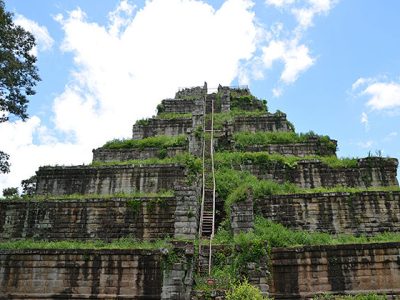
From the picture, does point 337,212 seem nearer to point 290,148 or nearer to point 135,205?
point 290,148

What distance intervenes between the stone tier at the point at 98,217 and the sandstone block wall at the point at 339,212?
308cm

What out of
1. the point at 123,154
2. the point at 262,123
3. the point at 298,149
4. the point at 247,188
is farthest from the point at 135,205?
the point at 262,123

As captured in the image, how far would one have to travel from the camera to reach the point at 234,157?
18.8 meters

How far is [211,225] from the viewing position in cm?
1463

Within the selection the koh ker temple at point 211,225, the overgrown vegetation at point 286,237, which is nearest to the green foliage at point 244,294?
the koh ker temple at point 211,225

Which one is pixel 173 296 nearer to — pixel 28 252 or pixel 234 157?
pixel 28 252

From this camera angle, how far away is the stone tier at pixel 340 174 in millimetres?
17625

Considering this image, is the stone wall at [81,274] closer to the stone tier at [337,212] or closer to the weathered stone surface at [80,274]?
the weathered stone surface at [80,274]

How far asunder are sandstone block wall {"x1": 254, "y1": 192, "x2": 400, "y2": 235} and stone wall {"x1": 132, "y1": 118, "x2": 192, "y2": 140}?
397 inches

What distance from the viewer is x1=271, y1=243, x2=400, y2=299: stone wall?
12188 mm

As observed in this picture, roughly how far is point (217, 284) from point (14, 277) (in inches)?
259

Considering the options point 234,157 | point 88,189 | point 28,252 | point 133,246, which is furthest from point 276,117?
point 28,252

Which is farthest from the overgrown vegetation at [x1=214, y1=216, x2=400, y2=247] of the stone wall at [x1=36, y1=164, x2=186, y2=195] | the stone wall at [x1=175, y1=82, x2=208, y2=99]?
the stone wall at [x1=175, y1=82, x2=208, y2=99]

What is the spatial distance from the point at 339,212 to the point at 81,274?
8.91 metres
